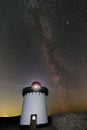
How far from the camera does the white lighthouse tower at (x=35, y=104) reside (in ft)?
64.3

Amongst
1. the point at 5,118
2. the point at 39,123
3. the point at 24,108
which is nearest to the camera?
the point at 39,123

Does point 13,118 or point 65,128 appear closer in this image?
point 65,128

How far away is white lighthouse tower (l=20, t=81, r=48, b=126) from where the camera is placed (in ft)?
64.3

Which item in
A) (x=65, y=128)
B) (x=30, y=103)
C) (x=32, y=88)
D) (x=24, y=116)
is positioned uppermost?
(x=32, y=88)

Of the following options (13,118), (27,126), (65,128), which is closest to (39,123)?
(27,126)

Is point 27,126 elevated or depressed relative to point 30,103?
depressed

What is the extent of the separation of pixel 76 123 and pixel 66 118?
1.15 metres

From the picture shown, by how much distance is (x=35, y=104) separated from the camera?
1984 centimetres

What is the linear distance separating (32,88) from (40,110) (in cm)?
252

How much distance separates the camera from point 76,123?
63.9 feet

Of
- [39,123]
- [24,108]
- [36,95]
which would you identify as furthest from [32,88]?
[39,123]

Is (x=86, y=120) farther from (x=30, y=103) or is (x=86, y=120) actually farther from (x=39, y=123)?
(x=30, y=103)

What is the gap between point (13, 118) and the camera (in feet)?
81.1

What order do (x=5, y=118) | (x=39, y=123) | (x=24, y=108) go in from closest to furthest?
(x=39, y=123)
(x=24, y=108)
(x=5, y=118)
